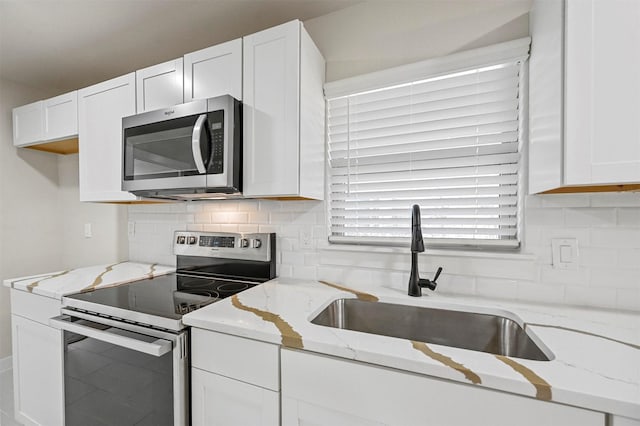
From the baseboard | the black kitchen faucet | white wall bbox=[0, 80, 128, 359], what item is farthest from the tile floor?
the black kitchen faucet

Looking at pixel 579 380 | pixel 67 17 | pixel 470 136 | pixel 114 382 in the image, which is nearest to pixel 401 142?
pixel 470 136

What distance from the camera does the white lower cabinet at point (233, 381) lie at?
0.95m

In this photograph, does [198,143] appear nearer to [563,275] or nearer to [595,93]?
[595,93]

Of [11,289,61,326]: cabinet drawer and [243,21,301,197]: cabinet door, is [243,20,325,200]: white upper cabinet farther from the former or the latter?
[11,289,61,326]: cabinet drawer

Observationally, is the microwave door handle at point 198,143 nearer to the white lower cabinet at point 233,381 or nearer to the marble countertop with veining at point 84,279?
the white lower cabinet at point 233,381

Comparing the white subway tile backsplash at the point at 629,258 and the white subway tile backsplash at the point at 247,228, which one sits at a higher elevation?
the white subway tile backsplash at the point at 247,228

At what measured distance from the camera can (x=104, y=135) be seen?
185 centimetres

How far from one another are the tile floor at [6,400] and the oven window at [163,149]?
173 centimetres

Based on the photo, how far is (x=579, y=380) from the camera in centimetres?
68

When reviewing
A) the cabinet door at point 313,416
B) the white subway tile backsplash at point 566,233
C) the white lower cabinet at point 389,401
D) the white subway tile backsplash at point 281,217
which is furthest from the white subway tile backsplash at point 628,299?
the white subway tile backsplash at point 281,217

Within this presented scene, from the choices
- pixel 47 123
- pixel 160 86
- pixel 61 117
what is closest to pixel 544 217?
pixel 160 86

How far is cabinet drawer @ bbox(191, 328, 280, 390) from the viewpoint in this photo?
0.94 meters

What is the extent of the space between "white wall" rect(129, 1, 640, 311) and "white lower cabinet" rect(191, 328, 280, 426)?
0.73 meters

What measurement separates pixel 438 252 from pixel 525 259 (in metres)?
0.36
